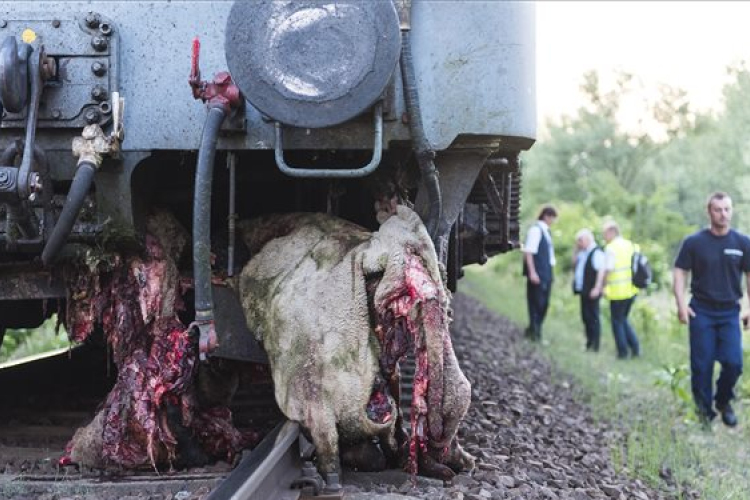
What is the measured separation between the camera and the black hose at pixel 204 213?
144 inches

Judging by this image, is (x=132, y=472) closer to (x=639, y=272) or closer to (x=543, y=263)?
(x=543, y=263)

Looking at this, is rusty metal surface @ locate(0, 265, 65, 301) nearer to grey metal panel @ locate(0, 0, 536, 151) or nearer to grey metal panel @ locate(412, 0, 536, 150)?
grey metal panel @ locate(0, 0, 536, 151)

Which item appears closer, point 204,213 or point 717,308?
A: point 204,213

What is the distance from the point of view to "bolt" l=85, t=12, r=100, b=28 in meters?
3.90

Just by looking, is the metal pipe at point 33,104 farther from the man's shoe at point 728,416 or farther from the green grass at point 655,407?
the man's shoe at point 728,416

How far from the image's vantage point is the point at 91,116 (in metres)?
3.87

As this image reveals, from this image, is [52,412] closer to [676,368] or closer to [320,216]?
[320,216]

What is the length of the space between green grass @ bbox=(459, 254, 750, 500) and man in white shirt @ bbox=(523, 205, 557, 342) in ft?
1.02

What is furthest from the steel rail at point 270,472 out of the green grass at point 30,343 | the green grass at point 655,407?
the green grass at point 30,343

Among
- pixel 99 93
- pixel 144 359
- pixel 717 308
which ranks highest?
pixel 99 93

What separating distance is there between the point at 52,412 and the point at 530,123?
277 cm

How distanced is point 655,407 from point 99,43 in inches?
190

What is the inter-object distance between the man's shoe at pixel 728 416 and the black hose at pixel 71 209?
4.72 metres

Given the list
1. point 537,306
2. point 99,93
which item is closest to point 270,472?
point 99,93
